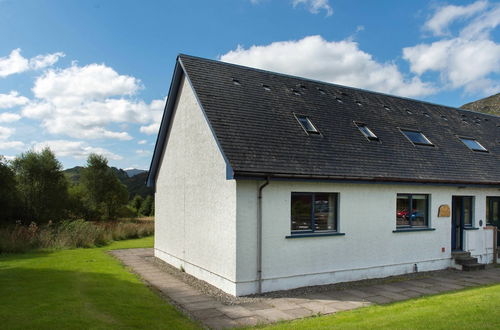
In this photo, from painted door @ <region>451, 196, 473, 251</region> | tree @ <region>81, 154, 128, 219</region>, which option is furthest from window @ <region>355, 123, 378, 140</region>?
tree @ <region>81, 154, 128, 219</region>

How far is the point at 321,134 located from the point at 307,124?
0.70 m

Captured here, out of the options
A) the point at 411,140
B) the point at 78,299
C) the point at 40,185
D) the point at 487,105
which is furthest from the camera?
the point at 487,105

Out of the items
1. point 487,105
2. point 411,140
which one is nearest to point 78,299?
point 411,140

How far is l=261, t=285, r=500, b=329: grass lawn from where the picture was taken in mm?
6934

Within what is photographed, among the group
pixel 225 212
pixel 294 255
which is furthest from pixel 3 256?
pixel 294 255

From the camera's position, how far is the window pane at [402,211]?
43.0ft

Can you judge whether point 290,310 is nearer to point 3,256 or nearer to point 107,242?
point 3,256

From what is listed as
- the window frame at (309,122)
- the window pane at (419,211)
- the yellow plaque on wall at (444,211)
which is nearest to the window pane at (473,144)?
the yellow plaque on wall at (444,211)

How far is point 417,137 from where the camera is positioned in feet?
53.4

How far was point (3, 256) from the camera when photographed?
15.5m

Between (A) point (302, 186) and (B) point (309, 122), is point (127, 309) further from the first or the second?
(B) point (309, 122)

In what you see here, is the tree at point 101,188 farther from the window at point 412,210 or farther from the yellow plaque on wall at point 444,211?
the yellow plaque on wall at point 444,211

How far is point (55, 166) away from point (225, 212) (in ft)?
79.2

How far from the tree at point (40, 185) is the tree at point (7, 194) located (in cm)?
80
